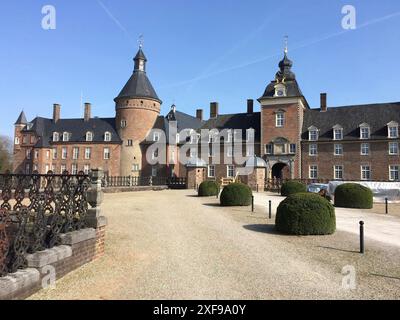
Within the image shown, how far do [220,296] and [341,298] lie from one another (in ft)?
6.16

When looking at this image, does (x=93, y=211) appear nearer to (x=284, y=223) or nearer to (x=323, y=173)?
(x=284, y=223)

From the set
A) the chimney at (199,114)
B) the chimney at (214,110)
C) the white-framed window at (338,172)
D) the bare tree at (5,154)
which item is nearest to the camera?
the white-framed window at (338,172)

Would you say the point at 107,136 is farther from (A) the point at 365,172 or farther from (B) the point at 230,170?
(A) the point at 365,172

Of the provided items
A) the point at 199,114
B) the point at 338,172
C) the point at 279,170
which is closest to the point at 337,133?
the point at 338,172

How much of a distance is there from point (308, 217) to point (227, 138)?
3380 cm

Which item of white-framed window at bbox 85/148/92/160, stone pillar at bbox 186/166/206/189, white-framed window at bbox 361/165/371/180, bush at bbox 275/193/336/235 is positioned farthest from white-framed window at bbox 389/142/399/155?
white-framed window at bbox 85/148/92/160

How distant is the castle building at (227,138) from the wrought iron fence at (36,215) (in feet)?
81.8

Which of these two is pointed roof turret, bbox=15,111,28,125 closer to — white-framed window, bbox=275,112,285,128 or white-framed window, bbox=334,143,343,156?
white-framed window, bbox=275,112,285,128

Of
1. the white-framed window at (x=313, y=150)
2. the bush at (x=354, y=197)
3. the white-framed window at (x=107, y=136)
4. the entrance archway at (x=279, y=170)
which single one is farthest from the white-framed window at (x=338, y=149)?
the white-framed window at (x=107, y=136)

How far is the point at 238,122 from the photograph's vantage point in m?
45.3

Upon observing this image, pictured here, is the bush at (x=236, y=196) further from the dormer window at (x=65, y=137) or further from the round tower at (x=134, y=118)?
the dormer window at (x=65, y=137)

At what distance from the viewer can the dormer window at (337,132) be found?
38.8m

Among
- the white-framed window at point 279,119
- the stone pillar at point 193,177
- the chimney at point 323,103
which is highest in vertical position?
the chimney at point 323,103
